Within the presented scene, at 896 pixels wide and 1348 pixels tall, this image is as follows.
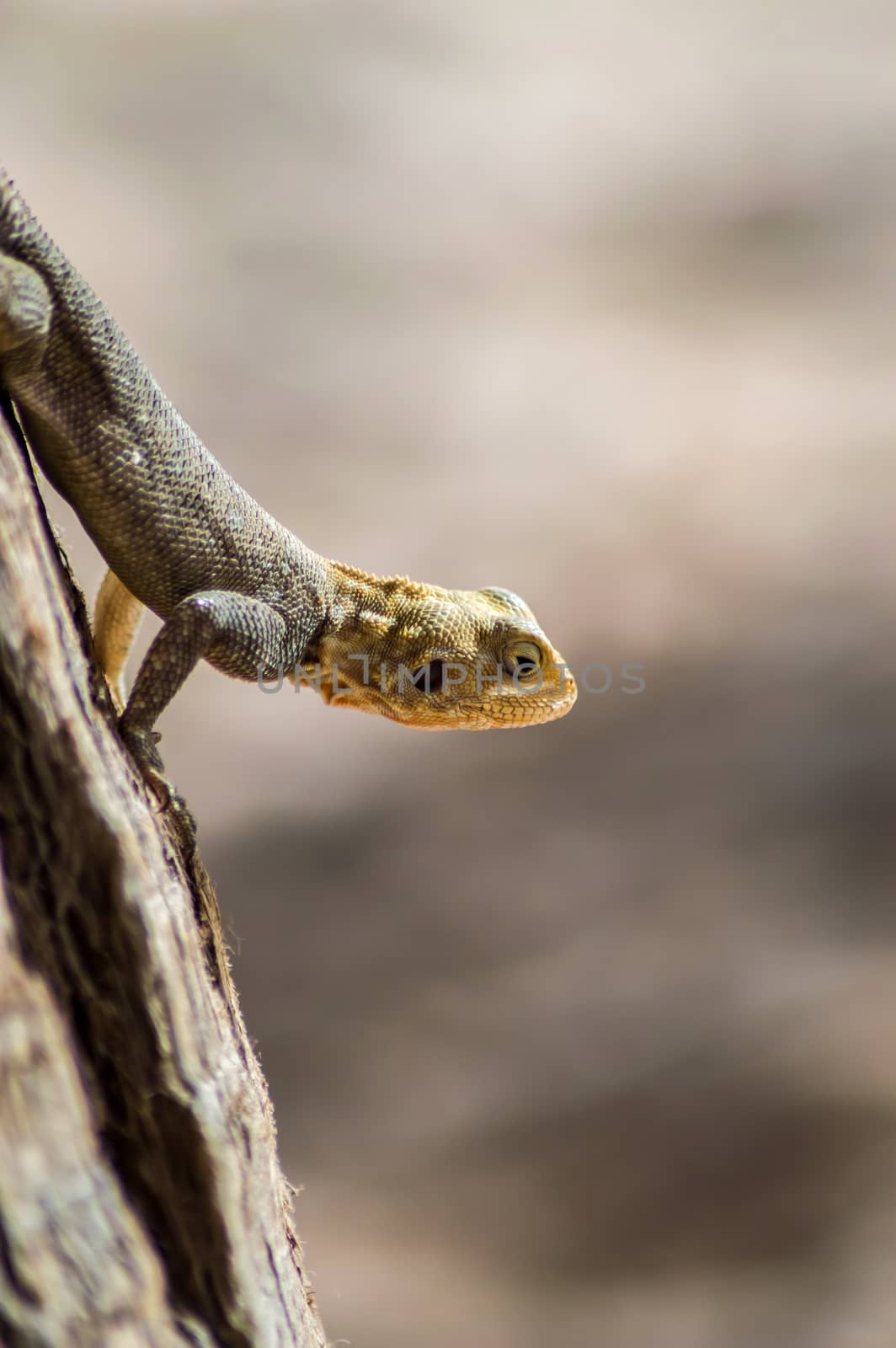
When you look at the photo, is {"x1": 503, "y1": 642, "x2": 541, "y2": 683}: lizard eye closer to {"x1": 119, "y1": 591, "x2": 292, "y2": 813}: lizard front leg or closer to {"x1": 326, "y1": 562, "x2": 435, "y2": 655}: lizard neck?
{"x1": 326, "y1": 562, "x2": 435, "y2": 655}: lizard neck

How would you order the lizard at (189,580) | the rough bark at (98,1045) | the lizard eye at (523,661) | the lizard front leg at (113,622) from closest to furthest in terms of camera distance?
the rough bark at (98,1045)
the lizard at (189,580)
the lizard front leg at (113,622)
the lizard eye at (523,661)

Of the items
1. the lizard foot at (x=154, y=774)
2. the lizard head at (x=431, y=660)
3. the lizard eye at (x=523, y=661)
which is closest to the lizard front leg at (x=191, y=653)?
the lizard foot at (x=154, y=774)

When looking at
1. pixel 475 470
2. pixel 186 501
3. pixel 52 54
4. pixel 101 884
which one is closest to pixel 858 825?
pixel 475 470

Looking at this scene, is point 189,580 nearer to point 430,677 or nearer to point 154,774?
point 154,774

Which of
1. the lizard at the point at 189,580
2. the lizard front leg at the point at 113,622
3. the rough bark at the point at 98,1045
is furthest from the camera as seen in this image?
the lizard front leg at the point at 113,622

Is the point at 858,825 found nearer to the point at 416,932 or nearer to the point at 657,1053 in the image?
the point at 657,1053

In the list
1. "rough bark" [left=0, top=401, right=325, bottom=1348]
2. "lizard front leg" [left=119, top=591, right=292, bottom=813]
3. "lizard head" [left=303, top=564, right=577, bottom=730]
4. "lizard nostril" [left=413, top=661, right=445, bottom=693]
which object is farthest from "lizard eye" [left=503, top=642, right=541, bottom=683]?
"rough bark" [left=0, top=401, right=325, bottom=1348]

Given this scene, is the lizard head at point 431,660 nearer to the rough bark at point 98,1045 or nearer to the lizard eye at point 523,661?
the lizard eye at point 523,661

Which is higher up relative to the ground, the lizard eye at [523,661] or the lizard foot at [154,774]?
the lizard eye at [523,661]
